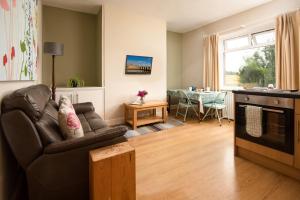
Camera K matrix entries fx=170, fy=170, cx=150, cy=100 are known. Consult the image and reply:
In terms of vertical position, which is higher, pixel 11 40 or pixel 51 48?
pixel 51 48

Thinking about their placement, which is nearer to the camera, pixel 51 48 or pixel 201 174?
pixel 201 174

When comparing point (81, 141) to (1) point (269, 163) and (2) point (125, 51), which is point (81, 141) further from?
(2) point (125, 51)

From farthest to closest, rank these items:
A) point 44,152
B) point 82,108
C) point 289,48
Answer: point 289,48
point 82,108
point 44,152

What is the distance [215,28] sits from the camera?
4699 mm

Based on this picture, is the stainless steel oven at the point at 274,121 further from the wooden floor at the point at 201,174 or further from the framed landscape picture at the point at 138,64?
the framed landscape picture at the point at 138,64

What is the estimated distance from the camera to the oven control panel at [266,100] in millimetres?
1782

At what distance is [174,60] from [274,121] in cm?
416

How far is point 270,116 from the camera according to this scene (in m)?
1.99

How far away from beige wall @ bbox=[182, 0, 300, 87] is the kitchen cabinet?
3.03 m

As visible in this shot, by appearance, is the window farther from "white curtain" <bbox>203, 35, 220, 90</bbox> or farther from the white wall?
the white wall

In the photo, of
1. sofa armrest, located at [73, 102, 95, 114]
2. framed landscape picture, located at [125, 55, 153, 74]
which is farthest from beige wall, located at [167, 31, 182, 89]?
sofa armrest, located at [73, 102, 95, 114]

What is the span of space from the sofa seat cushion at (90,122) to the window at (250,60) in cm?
371

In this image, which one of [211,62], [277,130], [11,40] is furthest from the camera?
→ [211,62]

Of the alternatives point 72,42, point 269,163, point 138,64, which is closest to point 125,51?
point 138,64
